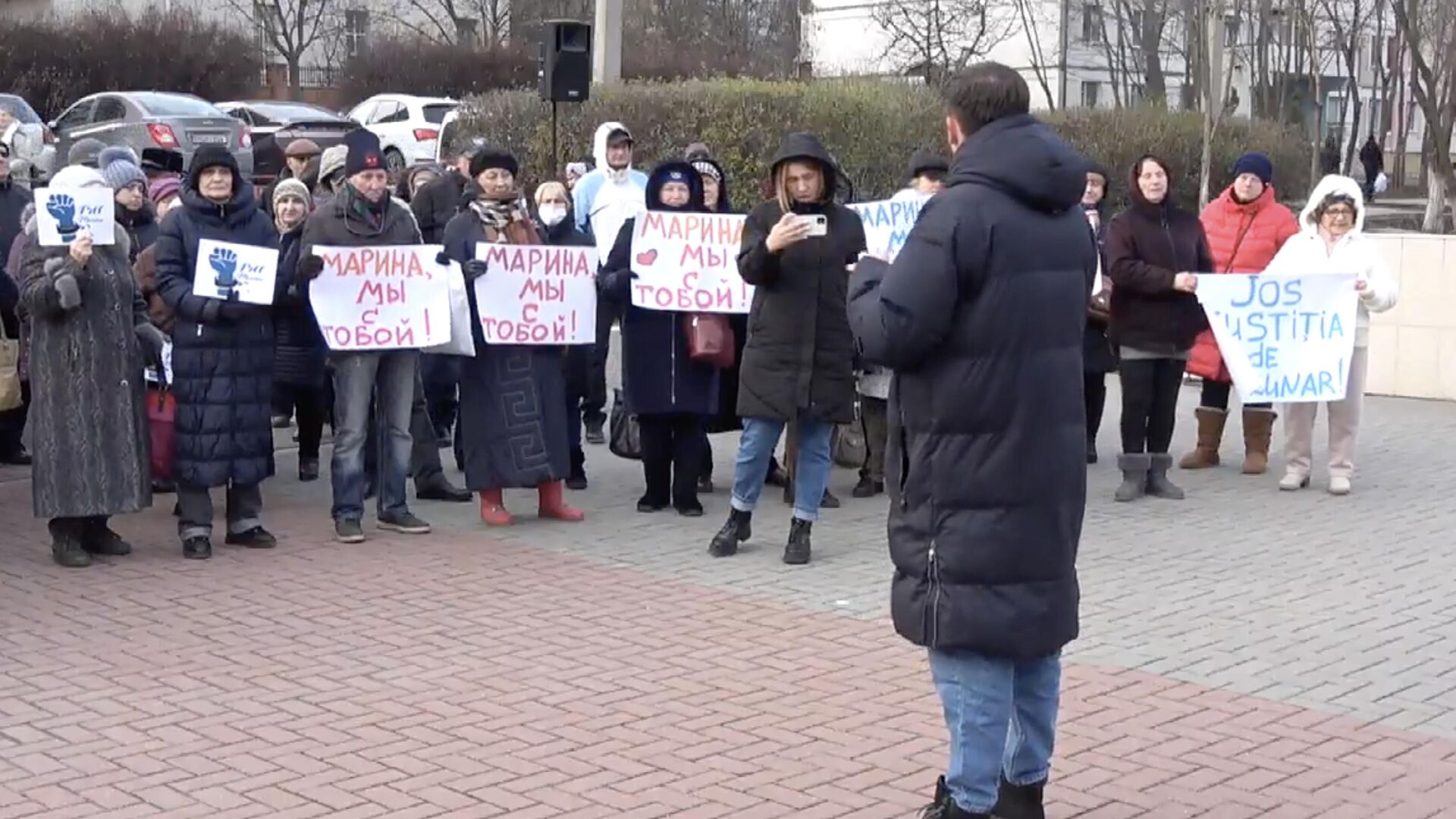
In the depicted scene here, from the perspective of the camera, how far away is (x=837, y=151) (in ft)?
69.2

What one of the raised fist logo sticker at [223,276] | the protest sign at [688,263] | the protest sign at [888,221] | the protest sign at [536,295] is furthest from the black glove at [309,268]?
the protest sign at [888,221]

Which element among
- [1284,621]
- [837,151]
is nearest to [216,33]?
[837,151]

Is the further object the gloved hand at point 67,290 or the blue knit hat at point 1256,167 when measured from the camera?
the blue knit hat at point 1256,167

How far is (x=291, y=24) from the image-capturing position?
165 feet

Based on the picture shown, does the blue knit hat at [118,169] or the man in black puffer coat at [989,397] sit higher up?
the blue knit hat at [118,169]

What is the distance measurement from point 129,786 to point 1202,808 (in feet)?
10.6

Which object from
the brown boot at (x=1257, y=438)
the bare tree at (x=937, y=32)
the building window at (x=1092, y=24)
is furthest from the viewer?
the bare tree at (x=937, y=32)

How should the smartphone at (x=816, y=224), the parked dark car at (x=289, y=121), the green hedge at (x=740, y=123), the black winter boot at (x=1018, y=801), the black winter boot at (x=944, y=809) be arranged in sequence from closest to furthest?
the black winter boot at (x=944, y=809), the black winter boot at (x=1018, y=801), the smartphone at (x=816, y=224), the green hedge at (x=740, y=123), the parked dark car at (x=289, y=121)

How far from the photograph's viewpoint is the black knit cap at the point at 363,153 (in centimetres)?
930

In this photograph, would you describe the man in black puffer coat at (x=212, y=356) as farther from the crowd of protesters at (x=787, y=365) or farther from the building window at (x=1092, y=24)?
the building window at (x=1092, y=24)

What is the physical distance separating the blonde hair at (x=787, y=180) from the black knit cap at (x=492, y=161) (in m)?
1.68

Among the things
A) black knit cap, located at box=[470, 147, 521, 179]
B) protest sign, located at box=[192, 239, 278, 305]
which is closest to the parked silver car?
black knit cap, located at box=[470, 147, 521, 179]

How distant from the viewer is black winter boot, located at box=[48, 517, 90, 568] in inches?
354

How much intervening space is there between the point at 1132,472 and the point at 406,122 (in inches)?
1031
